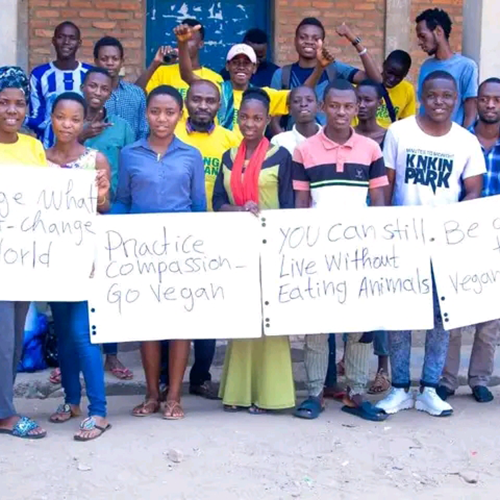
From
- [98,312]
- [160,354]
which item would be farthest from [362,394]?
[98,312]

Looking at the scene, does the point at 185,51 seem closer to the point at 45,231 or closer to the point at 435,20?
the point at 435,20

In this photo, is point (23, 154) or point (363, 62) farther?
point (363, 62)

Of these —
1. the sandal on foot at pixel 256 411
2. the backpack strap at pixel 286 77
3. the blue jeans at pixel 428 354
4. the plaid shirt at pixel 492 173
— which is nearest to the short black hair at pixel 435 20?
the backpack strap at pixel 286 77

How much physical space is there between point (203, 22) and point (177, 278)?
4.96m

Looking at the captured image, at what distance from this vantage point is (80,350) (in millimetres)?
6008

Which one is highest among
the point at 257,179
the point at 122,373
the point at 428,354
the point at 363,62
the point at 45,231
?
the point at 363,62

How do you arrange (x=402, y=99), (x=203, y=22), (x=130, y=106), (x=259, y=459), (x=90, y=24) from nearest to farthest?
(x=259, y=459)
(x=130, y=106)
(x=402, y=99)
(x=90, y=24)
(x=203, y=22)

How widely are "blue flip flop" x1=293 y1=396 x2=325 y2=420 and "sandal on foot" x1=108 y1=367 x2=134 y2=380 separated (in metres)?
1.33

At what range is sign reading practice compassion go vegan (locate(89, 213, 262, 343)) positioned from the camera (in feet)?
20.0

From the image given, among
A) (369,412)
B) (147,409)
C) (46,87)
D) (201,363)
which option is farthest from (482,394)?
(46,87)

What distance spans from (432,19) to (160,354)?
3402mm

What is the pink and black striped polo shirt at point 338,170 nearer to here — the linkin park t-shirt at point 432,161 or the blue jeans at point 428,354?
the linkin park t-shirt at point 432,161

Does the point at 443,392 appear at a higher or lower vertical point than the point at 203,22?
lower

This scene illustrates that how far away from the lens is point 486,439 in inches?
243
